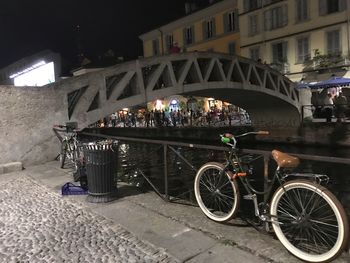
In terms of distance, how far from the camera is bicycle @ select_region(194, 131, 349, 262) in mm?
3719

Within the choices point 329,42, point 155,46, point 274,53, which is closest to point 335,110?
point 329,42

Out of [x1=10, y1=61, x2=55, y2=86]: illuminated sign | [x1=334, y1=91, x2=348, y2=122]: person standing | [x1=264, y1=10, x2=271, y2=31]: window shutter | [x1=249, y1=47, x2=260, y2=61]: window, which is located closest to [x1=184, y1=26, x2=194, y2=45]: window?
[x1=249, y1=47, x2=260, y2=61]: window

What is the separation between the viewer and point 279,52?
36.0 meters

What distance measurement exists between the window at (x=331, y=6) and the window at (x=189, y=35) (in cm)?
1691

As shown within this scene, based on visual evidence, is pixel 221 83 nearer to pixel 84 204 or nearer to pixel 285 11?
pixel 84 204

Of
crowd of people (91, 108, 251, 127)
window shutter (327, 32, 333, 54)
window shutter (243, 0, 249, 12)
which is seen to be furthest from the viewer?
window shutter (243, 0, 249, 12)

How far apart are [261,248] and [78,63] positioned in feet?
235

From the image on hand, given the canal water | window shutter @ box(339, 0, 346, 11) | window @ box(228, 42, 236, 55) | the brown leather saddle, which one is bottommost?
the canal water

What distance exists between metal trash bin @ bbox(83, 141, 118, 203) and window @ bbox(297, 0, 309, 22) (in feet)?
99.6

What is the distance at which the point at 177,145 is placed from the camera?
6.15 m

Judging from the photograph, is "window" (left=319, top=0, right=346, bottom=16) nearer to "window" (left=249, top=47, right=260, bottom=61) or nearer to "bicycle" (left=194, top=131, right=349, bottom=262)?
"window" (left=249, top=47, right=260, bottom=61)

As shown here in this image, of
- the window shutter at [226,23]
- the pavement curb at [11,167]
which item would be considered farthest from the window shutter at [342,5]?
the pavement curb at [11,167]

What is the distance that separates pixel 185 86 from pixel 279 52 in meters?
19.6

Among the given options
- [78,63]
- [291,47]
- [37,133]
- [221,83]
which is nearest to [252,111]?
[291,47]
